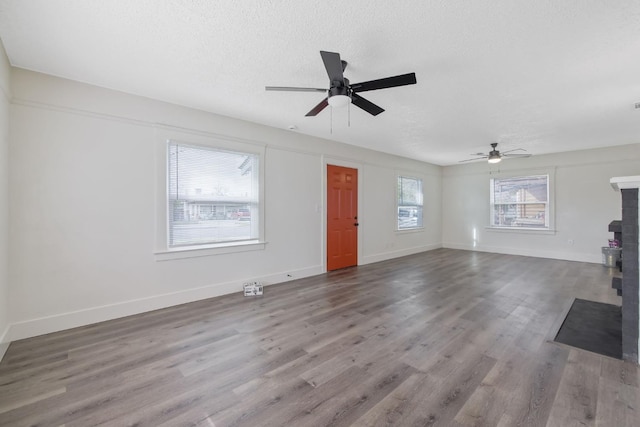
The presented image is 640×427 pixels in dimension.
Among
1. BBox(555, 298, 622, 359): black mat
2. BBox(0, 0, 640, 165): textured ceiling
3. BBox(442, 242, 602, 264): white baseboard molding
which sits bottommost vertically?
BBox(555, 298, 622, 359): black mat

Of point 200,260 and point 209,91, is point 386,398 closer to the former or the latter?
point 200,260

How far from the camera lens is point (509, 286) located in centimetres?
447

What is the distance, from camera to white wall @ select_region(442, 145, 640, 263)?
611 cm

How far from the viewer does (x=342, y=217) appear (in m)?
5.84

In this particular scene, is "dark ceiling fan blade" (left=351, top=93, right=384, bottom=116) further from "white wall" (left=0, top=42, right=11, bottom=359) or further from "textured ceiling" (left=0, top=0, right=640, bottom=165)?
"white wall" (left=0, top=42, right=11, bottom=359)

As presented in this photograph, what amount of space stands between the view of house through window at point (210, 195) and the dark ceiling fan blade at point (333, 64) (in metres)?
2.30

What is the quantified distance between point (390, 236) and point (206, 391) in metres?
5.69

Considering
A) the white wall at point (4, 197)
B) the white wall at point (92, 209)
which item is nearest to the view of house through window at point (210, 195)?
the white wall at point (92, 209)

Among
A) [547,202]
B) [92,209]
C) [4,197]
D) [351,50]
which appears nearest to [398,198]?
[547,202]

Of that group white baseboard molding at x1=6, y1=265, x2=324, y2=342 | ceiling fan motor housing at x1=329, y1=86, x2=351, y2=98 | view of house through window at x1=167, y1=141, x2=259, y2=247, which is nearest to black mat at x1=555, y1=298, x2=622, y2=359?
ceiling fan motor housing at x1=329, y1=86, x2=351, y2=98

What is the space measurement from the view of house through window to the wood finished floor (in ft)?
3.23

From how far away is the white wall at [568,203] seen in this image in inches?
240

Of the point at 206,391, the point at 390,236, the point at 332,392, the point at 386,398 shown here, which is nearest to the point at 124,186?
the point at 206,391

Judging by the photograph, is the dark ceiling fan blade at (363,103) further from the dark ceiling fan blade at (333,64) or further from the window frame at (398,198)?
the window frame at (398,198)
